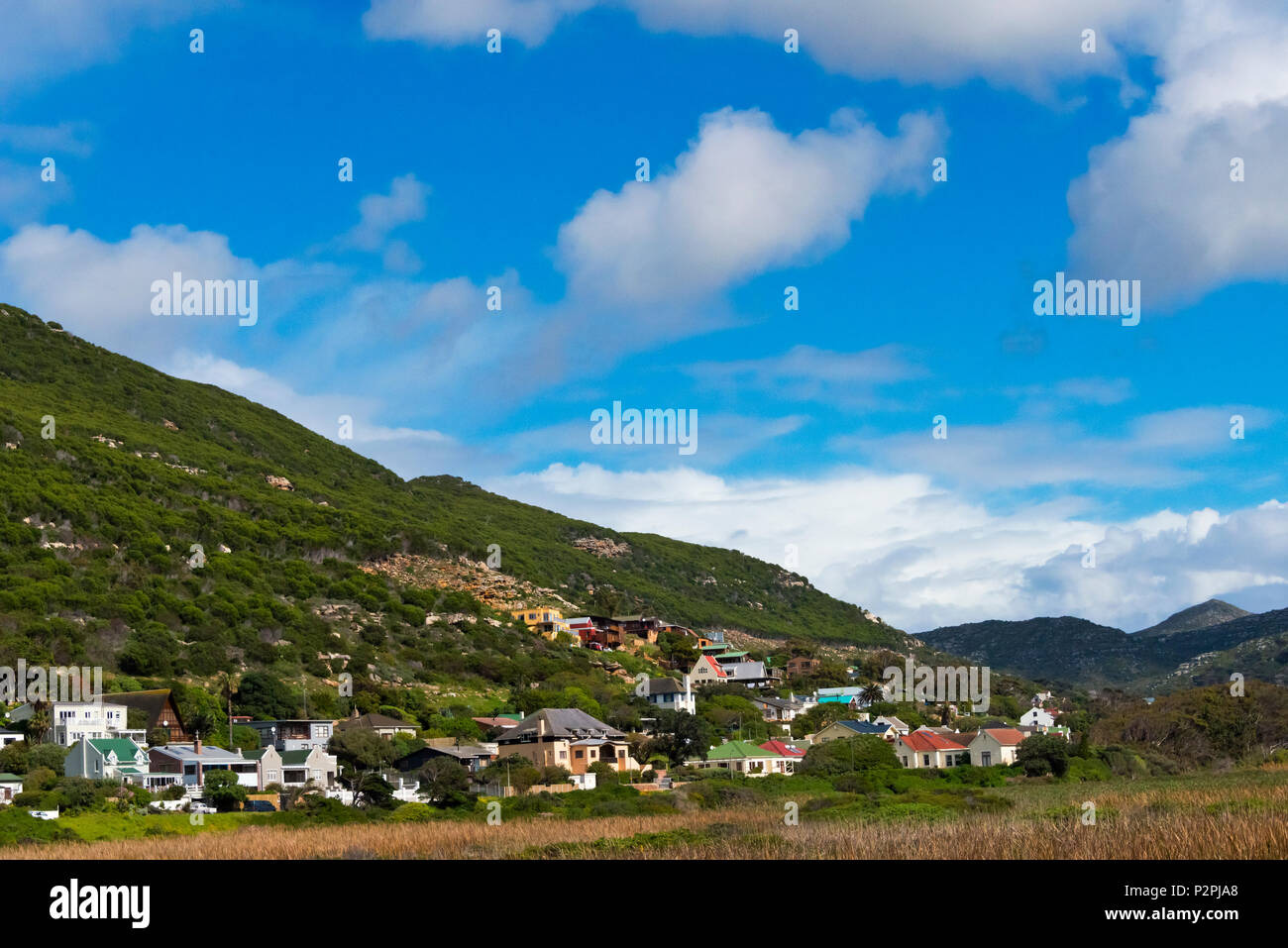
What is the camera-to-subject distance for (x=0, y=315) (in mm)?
168750

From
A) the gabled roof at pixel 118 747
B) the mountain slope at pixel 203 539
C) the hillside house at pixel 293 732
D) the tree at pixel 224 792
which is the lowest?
the tree at pixel 224 792

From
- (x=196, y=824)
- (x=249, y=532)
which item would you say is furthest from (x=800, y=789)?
(x=249, y=532)

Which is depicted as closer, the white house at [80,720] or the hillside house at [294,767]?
the white house at [80,720]

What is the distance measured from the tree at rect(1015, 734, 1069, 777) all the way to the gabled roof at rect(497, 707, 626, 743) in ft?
81.7

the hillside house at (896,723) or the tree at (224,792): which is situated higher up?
the tree at (224,792)

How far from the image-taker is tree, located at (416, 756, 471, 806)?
5484 cm

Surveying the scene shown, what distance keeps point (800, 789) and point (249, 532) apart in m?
68.6

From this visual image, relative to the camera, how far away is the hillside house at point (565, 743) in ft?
222

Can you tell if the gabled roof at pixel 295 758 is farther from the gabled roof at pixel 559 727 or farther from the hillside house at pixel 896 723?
the hillside house at pixel 896 723

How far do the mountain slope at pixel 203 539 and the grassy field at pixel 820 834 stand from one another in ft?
114

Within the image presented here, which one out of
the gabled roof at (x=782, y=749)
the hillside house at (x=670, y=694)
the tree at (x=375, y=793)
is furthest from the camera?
the hillside house at (x=670, y=694)

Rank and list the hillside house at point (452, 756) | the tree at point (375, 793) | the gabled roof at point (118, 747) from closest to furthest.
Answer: the tree at point (375, 793), the gabled roof at point (118, 747), the hillside house at point (452, 756)

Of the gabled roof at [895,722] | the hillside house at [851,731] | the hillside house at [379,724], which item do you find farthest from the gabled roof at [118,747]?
the gabled roof at [895,722]

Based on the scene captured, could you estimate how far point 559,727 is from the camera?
70.5 m
